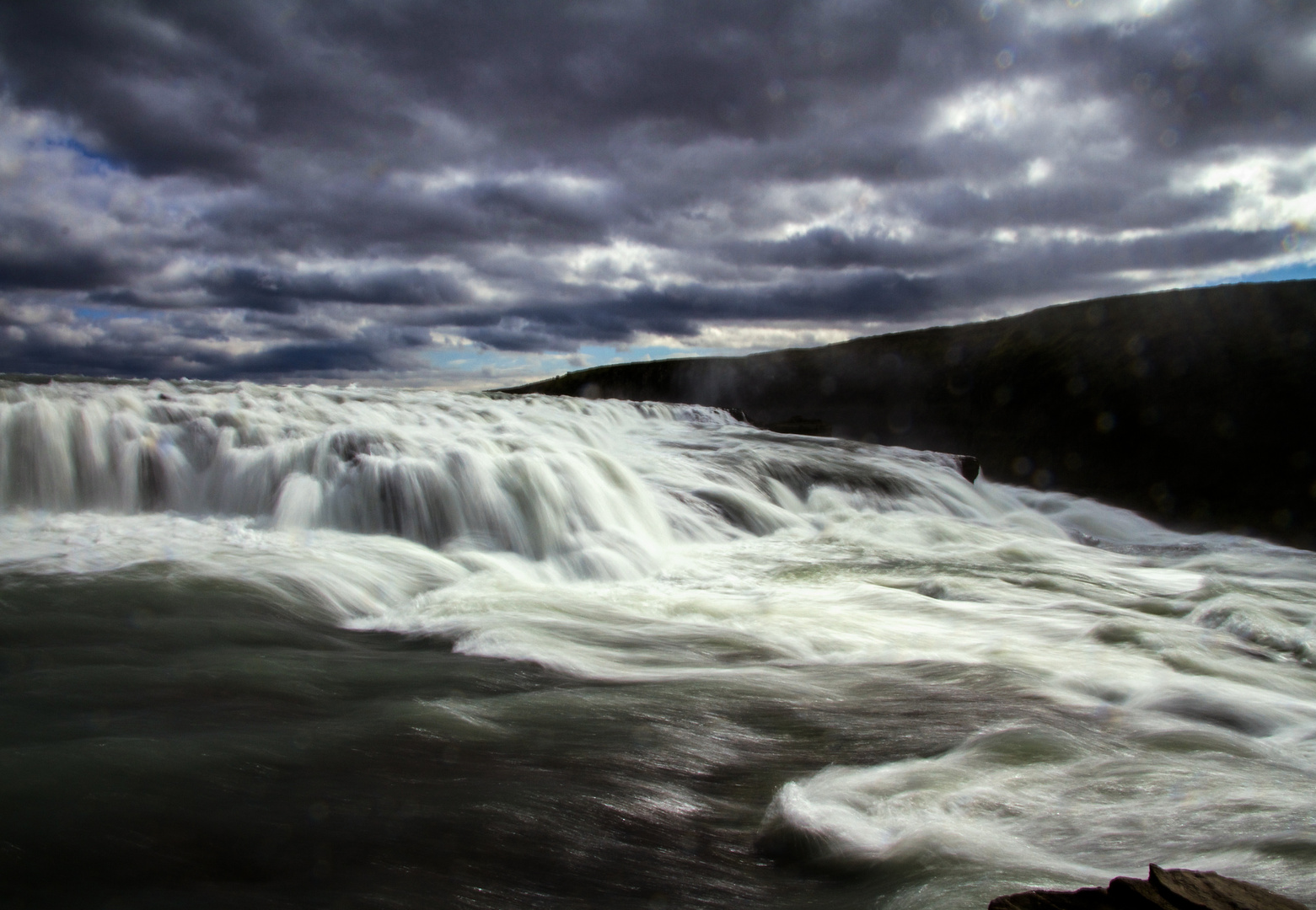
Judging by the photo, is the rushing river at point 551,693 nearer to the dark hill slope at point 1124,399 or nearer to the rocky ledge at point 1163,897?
the rocky ledge at point 1163,897

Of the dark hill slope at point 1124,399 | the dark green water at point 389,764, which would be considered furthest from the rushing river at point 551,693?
the dark hill slope at point 1124,399

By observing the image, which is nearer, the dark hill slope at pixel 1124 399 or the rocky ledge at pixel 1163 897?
the rocky ledge at pixel 1163 897

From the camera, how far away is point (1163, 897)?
1173 millimetres

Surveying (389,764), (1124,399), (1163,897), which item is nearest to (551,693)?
(389,764)

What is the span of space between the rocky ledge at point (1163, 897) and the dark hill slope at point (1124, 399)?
1339cm

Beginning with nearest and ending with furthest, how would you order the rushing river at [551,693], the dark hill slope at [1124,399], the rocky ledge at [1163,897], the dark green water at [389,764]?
the rocky ledge at [1163,897] → the dark green water at [389,764] → the rushing river at [551,693] → the dark hill slope at [1124,399]

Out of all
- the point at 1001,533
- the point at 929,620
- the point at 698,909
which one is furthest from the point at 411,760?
the point at 1001,533

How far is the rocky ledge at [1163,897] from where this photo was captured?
1155 millimetres

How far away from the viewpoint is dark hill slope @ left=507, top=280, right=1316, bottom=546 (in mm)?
12672

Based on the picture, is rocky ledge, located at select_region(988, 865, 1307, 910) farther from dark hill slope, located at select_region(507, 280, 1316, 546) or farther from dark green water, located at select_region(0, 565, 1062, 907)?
dark hill slope, located at select_region(507, 280, 1316, 546)

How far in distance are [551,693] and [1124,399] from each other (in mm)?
15091

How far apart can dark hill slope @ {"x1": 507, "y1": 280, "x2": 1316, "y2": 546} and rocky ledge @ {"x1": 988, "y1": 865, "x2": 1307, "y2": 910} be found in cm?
1339

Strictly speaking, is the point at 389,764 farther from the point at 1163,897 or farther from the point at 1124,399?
the point at 1124,399

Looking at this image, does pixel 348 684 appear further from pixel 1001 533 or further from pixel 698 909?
pixel 1001 533
